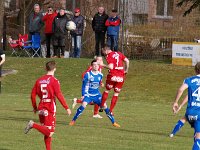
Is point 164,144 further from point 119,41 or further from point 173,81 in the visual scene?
point 119,41

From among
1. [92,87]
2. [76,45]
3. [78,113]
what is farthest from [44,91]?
[76,45]

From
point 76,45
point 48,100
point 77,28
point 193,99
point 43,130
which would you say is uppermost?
point 193,99

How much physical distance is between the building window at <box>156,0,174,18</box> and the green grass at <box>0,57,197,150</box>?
4.42 meters

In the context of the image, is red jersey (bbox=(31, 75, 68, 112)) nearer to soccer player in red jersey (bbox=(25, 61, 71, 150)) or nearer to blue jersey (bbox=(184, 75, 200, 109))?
soccer player in red jersey (bbox=(25, 61, 71, 150))

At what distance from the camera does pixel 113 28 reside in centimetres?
3450

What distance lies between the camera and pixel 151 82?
1300 inches

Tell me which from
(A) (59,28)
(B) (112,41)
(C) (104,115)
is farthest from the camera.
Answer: (A) (59,28)

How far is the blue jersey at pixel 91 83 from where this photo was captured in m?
20.4

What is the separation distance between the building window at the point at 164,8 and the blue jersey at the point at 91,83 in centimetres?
2022

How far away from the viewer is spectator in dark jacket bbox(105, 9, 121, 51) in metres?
34.3

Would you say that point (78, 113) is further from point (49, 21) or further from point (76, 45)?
point (76, 45)

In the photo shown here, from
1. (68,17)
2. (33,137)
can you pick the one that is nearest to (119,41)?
(68,17)

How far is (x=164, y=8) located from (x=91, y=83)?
73.7 ft

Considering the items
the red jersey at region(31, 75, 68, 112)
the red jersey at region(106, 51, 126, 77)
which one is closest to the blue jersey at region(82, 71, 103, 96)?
the red jersey at region(106, 51, 126, 77)
